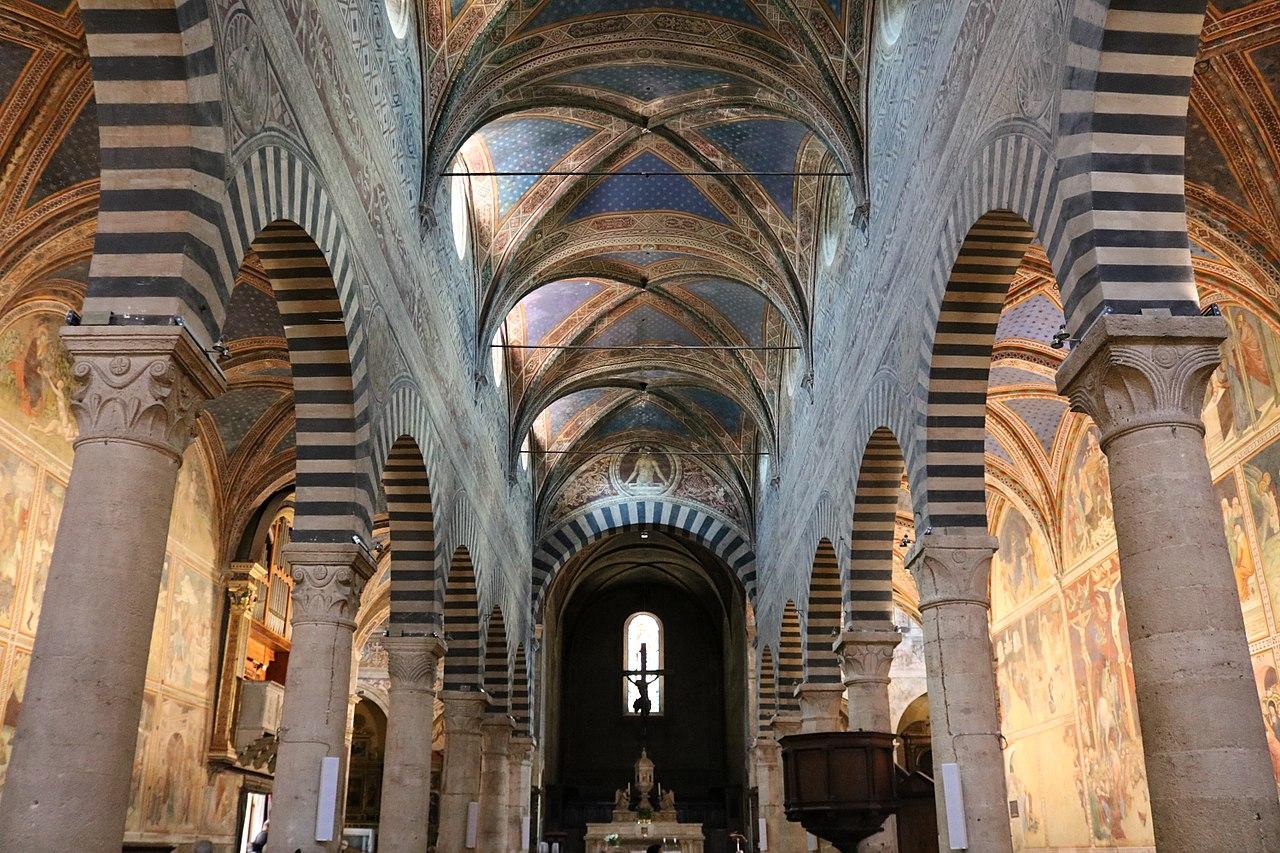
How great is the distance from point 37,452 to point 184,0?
7.92m

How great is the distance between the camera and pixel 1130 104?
232 inches

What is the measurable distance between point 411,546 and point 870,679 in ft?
16.2

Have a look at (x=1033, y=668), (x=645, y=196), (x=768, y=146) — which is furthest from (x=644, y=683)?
(x=768, y=146)

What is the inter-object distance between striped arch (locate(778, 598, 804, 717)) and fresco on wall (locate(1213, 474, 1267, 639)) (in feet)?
24.1

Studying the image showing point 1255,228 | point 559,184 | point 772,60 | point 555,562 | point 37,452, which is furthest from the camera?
point 555,562

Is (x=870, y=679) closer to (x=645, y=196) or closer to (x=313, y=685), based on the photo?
(x=313, y=685)

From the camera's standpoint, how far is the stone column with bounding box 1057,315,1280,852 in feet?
16.1

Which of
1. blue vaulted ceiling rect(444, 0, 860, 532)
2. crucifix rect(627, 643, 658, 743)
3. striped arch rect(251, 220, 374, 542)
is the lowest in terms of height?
striped arch rect(251, 220, 374, 542)

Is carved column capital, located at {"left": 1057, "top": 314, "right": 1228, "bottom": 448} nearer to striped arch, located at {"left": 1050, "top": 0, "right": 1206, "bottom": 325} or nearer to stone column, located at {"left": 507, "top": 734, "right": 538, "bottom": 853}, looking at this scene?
striped arch, located at {"left": 1050, "top": 0, "right": 1206, "bottom": 325}

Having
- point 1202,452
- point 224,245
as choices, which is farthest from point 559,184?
point 1202,452

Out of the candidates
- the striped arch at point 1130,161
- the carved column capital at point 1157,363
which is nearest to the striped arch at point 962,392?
the striped arch at point 1130,161

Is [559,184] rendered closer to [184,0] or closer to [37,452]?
[37,452]

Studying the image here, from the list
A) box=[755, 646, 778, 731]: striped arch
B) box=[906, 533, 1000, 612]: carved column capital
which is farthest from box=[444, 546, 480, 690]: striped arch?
box=[906, 533, 1000, 612]: carved column capital

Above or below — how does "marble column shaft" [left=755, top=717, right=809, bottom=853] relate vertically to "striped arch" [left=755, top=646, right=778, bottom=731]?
below
